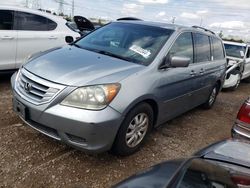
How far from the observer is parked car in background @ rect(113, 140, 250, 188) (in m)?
1.64

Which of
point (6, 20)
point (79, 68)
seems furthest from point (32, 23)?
point (79, 68)

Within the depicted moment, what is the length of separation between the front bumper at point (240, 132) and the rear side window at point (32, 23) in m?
4.69

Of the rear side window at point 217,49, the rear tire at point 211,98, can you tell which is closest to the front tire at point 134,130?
the rear tire at point 211,98

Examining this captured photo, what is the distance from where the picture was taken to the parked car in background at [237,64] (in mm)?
9695

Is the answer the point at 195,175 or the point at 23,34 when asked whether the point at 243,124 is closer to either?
the point at 195,175

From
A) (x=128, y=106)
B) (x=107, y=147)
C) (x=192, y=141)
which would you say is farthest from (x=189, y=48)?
(x=107, y=147)

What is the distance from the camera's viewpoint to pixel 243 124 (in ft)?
12.7

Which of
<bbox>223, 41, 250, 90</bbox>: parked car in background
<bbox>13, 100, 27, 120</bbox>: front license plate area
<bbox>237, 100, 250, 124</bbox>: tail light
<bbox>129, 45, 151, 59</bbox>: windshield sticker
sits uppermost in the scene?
<bbox>129, 45, 151, 59</bbox>: windshield sticker

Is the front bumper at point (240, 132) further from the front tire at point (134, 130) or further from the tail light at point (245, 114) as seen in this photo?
the front tire at point (134, 130)

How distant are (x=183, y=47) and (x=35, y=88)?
2.44 m

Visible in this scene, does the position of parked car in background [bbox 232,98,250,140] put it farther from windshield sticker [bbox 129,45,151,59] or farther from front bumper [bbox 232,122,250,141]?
windshield sticker [bbox 129,45,151,59]

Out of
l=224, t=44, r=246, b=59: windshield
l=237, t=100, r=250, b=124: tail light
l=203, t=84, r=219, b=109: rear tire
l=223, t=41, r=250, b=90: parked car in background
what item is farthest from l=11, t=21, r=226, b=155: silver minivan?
l=224, t=44, r=246, b=59: windshield

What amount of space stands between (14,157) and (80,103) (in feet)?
3.56

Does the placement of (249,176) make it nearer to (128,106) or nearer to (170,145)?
(128,106)
